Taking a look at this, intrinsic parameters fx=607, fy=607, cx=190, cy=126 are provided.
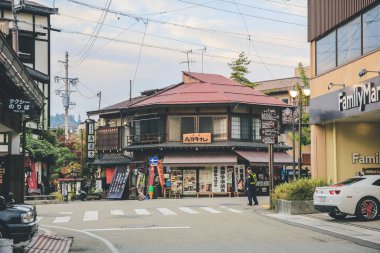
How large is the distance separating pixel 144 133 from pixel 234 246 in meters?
36.4

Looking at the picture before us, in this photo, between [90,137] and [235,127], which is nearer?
[235,127]

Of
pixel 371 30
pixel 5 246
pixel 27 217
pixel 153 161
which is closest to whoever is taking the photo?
pixel 5 246

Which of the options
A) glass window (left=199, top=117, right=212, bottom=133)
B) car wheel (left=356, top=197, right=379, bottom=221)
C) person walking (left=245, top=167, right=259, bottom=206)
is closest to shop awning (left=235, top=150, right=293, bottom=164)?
glass window (left=199, top=117, right=212, bottom=133)

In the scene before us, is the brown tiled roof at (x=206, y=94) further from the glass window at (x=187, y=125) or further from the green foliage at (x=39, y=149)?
the green foliage at (x=39, y=149)

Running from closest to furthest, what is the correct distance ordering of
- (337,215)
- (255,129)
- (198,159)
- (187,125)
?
(337,215) → (198,159) → (187,125) → (255,129)

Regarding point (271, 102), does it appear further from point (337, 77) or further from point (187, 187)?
point (337, 77)

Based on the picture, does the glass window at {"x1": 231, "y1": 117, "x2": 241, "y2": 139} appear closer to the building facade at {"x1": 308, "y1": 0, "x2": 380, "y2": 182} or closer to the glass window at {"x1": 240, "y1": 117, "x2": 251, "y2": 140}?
the glass window at {"x1": 240, "y1": 117, "x2": 251, "y2": 140}

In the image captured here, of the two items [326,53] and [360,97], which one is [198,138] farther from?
[360,97]

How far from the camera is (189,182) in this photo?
47438 millimetres

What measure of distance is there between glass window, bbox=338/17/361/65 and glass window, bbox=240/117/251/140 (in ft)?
75.8

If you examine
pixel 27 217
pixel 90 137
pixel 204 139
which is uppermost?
pixel 90 137

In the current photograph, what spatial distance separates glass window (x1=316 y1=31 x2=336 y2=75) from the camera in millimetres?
26203

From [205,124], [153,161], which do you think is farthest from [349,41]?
[153,161]

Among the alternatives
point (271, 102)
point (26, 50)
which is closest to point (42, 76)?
point (26, 50)
